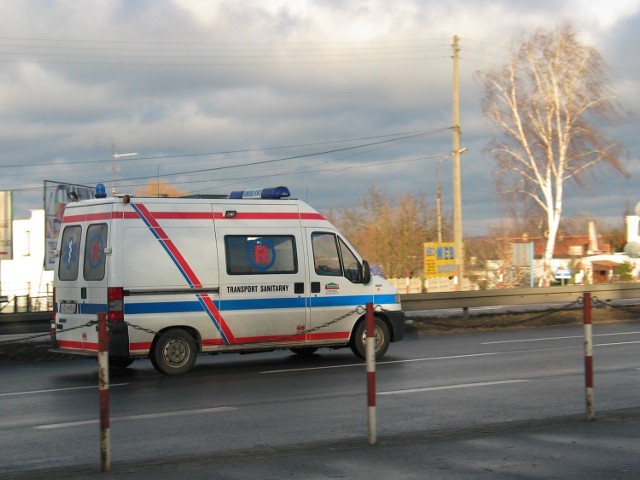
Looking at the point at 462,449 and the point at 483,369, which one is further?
the point at 483,369

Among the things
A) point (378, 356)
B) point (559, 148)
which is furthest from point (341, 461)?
point (559, 148)

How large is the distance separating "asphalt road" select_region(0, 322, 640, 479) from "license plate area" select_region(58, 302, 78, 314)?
95 centimetres

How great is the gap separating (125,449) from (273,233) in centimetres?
649

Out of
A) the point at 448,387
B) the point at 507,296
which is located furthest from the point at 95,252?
the point at 507,296

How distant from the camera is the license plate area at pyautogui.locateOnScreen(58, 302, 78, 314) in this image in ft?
44.7

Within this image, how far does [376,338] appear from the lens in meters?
15.0

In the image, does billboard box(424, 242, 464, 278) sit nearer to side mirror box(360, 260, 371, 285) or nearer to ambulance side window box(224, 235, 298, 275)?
side mirror box(360, 260, 371, 285)

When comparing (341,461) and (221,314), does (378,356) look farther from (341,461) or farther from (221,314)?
(341,461)

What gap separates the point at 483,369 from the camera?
13562mm

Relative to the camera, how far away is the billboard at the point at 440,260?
32.2 m

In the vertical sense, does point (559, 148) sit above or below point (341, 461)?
above

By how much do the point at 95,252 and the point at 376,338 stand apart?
4.62m

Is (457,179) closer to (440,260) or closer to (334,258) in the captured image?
Result: (440,260)

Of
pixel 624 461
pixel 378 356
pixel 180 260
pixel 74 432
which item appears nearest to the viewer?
pixel 624 461
